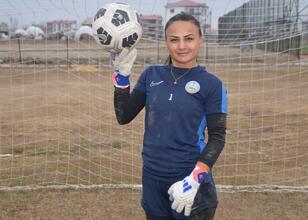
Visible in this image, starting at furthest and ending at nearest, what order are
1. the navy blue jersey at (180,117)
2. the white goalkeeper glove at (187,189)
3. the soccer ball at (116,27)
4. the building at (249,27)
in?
the building at (249,27), the soccer ball at (116,27), the navy blue jersey at (180,117), the white goalkeeper glove at (187,189)

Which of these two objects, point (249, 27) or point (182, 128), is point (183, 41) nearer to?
point (182, 128)

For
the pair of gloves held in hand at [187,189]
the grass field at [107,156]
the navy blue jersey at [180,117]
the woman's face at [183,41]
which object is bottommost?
the grass field at [107,156]

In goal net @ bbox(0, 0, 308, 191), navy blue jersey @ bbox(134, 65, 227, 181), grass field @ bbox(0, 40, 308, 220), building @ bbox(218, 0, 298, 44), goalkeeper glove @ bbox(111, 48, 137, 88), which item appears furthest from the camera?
building @ bbox(218, 0, 298, 44)

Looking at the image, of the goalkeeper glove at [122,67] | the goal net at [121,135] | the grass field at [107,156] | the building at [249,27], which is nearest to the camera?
the goalkeeper glove at [122,67]

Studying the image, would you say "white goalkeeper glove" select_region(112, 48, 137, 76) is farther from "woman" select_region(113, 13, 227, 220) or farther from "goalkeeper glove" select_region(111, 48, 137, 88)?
"woman" select_region(113, 13, 227, 220)

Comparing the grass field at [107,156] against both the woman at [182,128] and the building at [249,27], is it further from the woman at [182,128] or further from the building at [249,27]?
the woman at [182,128]

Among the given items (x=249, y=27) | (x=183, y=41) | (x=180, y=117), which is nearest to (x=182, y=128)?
(x=180, y=117)

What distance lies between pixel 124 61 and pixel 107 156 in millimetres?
3727

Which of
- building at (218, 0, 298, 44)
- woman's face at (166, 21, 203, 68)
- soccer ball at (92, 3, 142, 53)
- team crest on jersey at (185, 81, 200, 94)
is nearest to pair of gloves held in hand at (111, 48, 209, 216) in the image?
team crest on jersey at (185, 81, 200, 94)

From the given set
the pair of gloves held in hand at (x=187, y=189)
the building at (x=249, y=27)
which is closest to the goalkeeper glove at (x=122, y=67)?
the pair of gloves held in hand at (x=187, y=189)

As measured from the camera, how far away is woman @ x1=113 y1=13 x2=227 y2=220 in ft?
6.42

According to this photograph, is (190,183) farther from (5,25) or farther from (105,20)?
(5,25)

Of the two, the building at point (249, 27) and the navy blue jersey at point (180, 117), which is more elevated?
the building at point (249, 27)

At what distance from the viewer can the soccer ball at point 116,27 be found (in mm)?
2275
